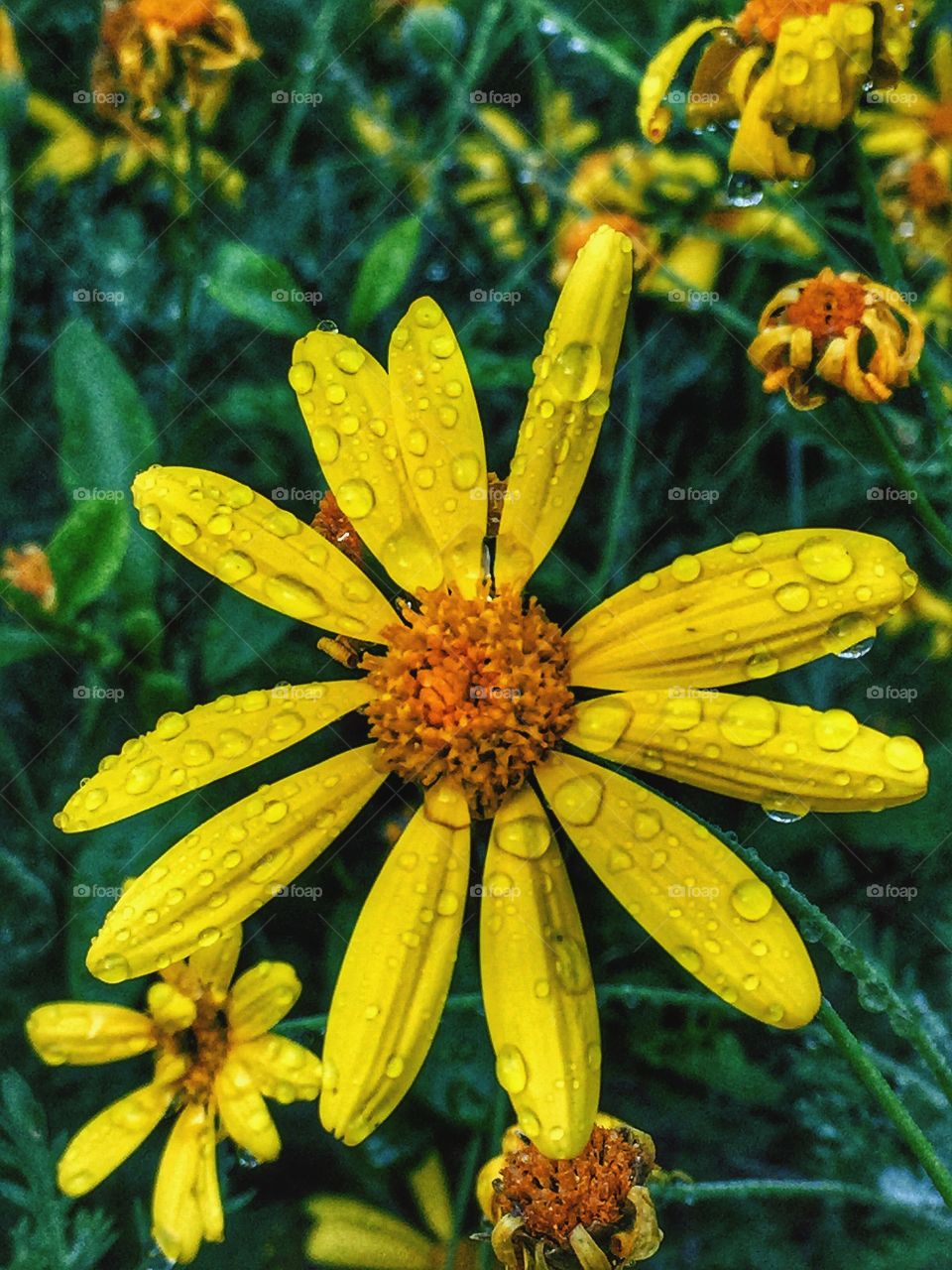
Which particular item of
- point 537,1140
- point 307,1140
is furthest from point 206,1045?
point 537,1140

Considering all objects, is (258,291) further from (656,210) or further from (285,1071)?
(285,1071)

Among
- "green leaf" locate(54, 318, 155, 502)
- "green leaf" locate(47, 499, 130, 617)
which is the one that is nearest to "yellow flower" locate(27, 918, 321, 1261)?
"green leaf" locate(47, 499, 130, 617)

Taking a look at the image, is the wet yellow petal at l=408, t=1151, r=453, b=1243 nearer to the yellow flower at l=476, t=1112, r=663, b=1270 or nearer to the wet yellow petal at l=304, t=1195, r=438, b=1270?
the wet yellow petal at l=304, t=1195, r=438, b=1270

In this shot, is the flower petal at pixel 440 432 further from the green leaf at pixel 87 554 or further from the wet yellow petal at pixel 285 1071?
the wet yellow petal at pixel 285 1071

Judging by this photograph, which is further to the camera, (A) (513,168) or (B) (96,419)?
(A) (513,168)

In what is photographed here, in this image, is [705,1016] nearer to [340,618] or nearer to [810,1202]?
[810,1202]

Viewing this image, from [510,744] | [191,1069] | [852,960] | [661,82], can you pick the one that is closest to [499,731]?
[510,744]
